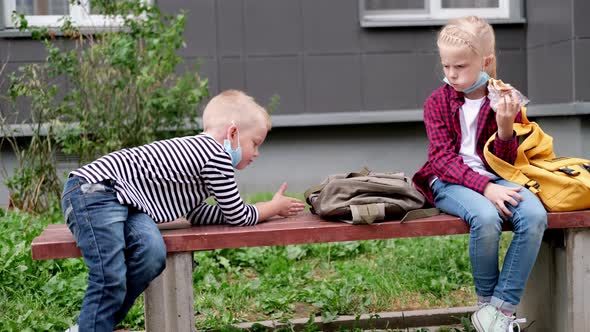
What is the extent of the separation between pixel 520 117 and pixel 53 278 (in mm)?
2605

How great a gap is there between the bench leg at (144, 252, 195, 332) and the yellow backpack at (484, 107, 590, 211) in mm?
1325

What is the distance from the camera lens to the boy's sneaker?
2.93m

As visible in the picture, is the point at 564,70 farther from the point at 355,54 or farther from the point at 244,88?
the point at 244,88

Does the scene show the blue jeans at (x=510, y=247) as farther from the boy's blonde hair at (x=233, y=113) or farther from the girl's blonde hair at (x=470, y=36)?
the boy's blonde hair at (x=233, y=113)

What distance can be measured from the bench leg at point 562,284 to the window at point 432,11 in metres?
4.35

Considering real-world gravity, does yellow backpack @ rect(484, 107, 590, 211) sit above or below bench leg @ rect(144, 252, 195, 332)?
above

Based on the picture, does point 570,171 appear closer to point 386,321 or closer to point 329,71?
point 386,321

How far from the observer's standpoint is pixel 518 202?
3.02 m

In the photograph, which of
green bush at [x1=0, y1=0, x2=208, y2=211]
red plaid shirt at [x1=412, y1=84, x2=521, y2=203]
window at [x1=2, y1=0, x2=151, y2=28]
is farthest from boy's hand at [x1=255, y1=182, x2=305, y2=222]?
window at [x1=2, y1=0, x2=151, y2=28]

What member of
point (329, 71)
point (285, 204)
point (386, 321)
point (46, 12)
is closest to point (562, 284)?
point (386, 321)

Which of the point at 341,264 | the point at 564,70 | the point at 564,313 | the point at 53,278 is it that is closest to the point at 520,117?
the point at 564,313

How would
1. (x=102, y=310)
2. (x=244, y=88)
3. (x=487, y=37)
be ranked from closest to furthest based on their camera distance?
(x=102, y=310)
(x=487, y=37)
(x=244, y=88)

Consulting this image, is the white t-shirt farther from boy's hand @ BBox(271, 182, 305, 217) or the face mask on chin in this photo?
boy's hand @ BBox(271, 182, 305, 217)

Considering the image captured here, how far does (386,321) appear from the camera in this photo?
3.75 m
